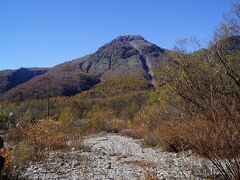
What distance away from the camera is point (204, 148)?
5.55 m

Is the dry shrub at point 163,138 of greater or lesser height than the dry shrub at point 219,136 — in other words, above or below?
below

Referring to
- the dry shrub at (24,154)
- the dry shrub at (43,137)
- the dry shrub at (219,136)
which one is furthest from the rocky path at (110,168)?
the dry shrub at (219,136)

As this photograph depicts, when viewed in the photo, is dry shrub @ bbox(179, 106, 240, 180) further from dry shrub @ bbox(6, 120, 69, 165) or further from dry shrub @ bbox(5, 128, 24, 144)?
dry shrub @ bbox(5, 128, 24, 144)

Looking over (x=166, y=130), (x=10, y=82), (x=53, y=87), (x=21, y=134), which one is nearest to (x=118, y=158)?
(x=166, y=130)

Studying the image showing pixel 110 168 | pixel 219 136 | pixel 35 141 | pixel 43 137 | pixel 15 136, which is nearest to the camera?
pixel 219 136

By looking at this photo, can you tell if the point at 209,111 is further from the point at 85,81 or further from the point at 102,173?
the point at 85,81

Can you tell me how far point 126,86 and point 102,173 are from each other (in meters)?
144

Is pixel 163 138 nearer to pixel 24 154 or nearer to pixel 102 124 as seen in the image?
pixel 24 154

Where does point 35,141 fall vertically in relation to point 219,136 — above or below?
below

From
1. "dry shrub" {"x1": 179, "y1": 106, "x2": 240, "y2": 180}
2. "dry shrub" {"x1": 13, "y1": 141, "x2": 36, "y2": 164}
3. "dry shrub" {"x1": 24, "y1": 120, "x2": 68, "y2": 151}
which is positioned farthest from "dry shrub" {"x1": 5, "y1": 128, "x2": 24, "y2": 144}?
"dry shrub" {"x1": 179, "y1": 106, "x2": 240, "y2": 180}

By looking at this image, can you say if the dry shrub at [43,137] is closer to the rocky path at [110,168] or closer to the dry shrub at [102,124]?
the rocky path at [110,168]

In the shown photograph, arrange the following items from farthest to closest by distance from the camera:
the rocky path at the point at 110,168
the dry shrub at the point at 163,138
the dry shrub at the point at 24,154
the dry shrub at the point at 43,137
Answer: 1. the dry shrub at the point at 163,138
2. the dry shrub at the point at 43,137
3. the dry shrub at the point at 24,154
4. the rocky path at the point at 110,168

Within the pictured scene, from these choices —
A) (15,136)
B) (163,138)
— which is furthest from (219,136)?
(15,136)

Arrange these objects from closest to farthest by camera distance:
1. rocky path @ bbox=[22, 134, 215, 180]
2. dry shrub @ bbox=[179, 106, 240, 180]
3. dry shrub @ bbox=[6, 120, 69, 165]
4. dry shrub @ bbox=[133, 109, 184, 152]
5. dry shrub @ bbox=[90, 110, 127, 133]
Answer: dry shrub @ bbox=[179, 106, 240, 180]
rocky path @ bbox=[22, 134, 215, 180]
dry shrub @ bbox=[6, 120, 69, 165]
dry shrub @ bbox=[133, 109, 184, 152]
dry shrub @ bbox=[90, 110, 127, 133]
